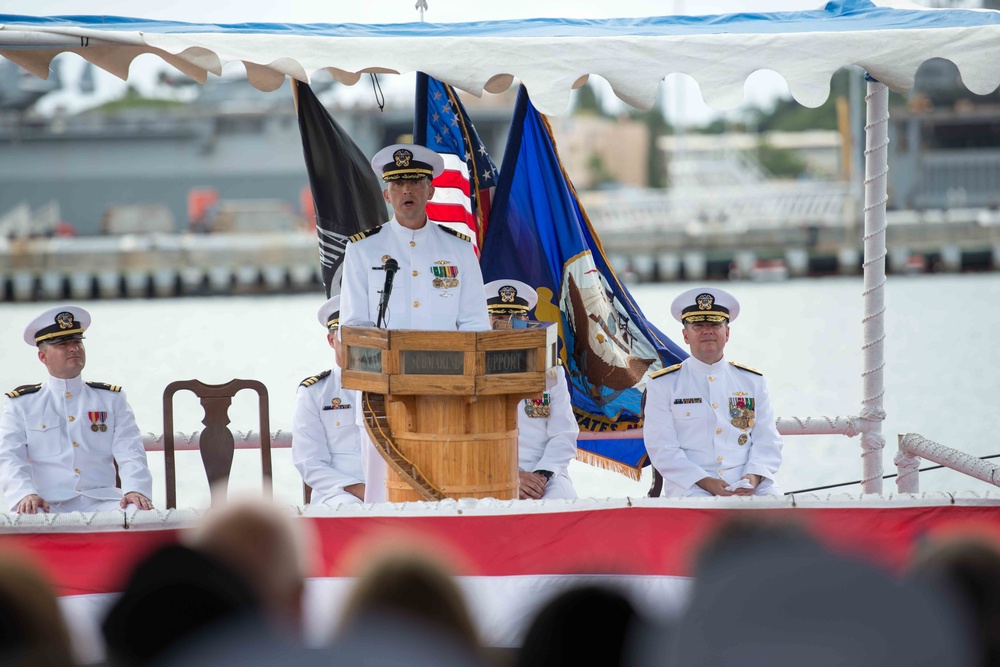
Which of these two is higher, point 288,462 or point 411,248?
point 411,248

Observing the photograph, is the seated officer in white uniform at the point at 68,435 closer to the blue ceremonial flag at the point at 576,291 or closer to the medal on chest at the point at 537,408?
the medal on chest at the point at 537,408

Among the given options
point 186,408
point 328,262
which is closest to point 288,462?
point 186,408

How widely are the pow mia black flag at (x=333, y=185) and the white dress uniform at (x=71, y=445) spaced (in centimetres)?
143

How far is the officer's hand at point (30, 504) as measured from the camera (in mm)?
4598

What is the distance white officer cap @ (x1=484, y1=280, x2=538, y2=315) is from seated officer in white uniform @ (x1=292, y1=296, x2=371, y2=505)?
699mm

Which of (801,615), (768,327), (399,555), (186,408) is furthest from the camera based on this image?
(768,327)

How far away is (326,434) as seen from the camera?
5.27 meters

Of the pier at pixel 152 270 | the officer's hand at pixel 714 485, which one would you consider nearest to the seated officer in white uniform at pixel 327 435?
the officer's hand at pixel 714 485

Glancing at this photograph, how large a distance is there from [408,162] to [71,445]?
176cm

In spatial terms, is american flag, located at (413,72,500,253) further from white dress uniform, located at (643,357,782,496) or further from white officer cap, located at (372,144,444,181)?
white dress uniform, located at (643,357,782,496)

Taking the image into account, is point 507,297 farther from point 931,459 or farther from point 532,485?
point 931,459

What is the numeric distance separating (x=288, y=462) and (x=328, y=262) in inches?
399

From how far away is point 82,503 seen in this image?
16.1 feet

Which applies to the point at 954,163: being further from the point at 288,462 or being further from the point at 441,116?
the point at 441,116
